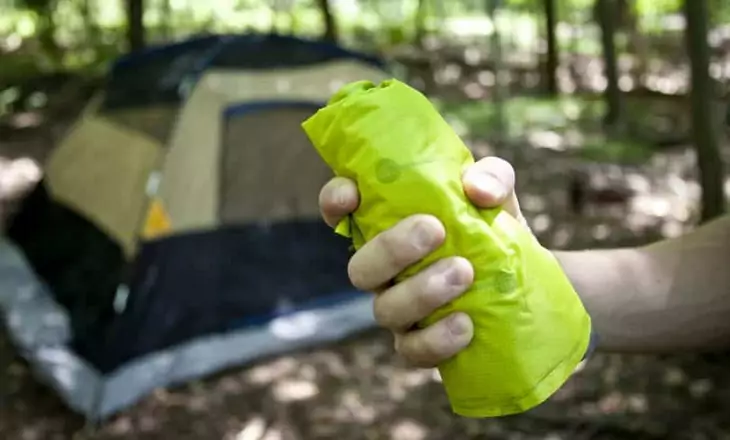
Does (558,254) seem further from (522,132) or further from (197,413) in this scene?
(522,132)

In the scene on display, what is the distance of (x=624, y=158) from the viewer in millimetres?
6648

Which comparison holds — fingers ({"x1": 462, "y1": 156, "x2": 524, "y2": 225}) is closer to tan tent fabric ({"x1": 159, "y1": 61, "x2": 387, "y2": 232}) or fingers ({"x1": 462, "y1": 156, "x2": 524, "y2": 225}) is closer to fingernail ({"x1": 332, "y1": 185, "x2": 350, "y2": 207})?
fingernail ({"x1": 332, "y1": 185, "x2": 350, "y2": 207})

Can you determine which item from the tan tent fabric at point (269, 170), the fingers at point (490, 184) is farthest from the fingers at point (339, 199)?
the tan tent fabric at point (269, 170)

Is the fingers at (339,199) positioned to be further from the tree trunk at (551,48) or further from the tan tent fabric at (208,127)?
the tree trunk at (551,48)

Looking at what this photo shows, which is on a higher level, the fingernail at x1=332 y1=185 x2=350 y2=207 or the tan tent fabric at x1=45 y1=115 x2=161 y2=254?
the fingernail at x1=332 y1=185 x2=350 y2=207

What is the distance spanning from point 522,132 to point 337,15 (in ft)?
18.5

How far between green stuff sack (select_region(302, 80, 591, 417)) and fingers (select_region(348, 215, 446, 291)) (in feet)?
0.05

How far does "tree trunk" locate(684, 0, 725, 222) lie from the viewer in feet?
13.6

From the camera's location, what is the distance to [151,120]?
4047mm

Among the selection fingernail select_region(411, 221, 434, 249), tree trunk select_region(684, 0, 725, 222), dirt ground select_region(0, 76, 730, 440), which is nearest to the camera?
fingernail select_region(411, 221, 434, 249)

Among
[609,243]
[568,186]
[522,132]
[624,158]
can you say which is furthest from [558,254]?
[522,132]

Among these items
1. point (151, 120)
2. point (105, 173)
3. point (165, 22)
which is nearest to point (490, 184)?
point (151, 120)

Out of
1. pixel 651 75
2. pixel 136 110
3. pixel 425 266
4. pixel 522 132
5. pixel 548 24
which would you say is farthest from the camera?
pixel 651 75

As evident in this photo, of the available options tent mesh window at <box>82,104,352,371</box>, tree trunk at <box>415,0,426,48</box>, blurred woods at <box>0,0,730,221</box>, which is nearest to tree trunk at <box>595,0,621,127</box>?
blurred woods at <box>0,0,730,221</box>
